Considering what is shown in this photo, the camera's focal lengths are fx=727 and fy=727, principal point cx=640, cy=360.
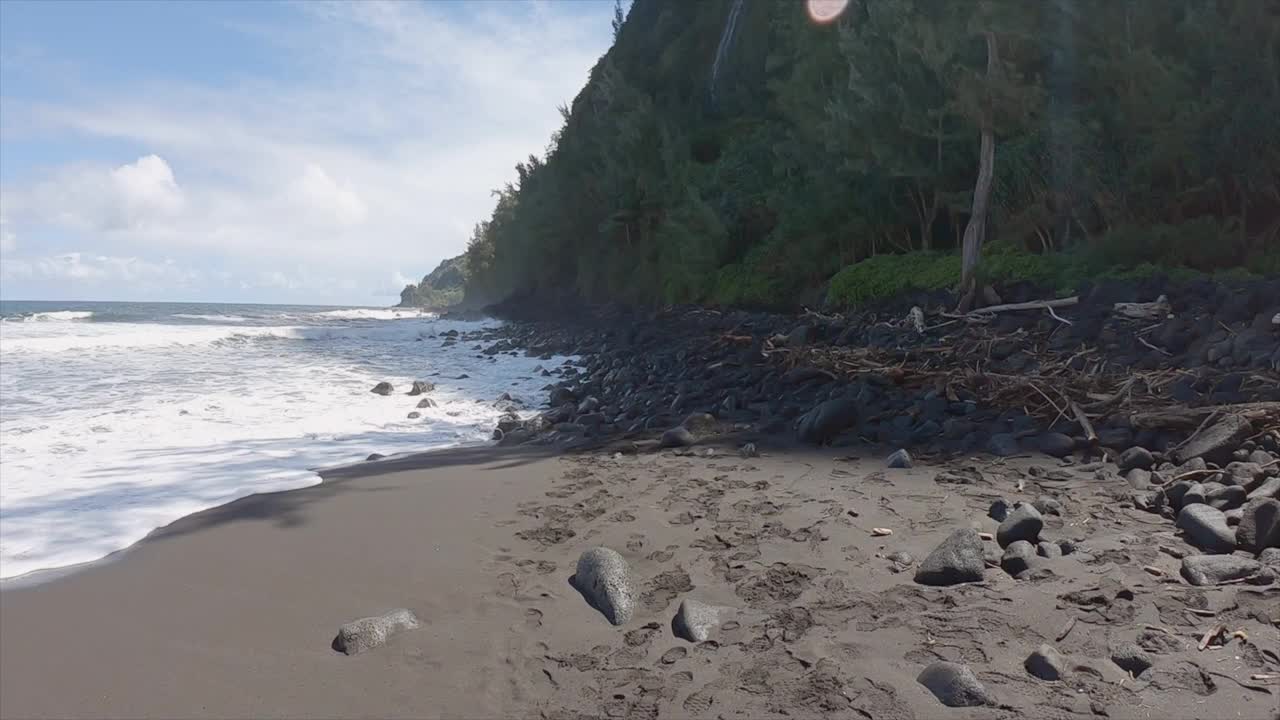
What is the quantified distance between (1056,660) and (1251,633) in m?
0.69

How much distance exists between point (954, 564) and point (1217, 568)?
0.94 m

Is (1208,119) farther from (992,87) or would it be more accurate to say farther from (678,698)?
(678,698)

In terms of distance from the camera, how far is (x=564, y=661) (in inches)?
106

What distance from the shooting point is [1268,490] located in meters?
3.40

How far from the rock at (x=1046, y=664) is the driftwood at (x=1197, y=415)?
315cm

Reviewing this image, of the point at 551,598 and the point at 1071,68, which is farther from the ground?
the point at 1071,68

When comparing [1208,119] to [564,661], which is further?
[1208,119]

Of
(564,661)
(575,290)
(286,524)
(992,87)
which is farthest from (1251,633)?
(575,290)

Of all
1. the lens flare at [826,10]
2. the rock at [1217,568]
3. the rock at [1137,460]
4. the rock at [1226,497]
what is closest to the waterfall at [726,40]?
the lens flare at [826,10]

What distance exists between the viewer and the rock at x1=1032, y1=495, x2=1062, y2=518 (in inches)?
149

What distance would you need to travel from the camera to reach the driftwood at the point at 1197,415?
439cm

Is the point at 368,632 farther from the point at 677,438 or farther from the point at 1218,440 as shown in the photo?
the point at 1218,440

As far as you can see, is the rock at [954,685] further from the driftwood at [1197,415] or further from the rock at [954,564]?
the driftwood at [1197,415]

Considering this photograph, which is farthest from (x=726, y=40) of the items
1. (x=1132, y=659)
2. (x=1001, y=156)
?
(x=1132, y=659)
